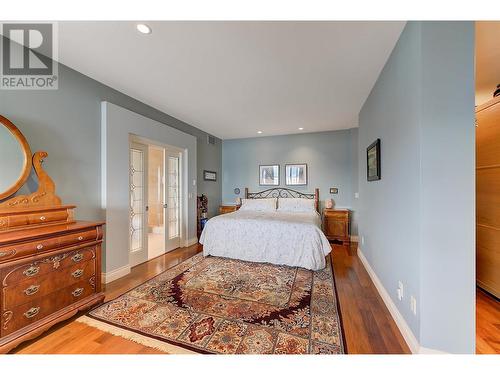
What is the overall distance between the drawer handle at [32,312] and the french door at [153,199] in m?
1.56

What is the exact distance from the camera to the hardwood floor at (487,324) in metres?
1.55

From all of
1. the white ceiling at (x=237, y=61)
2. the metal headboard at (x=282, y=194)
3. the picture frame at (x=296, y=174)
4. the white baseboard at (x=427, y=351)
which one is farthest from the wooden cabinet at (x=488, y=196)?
the picture frame at (x=296, y=174)

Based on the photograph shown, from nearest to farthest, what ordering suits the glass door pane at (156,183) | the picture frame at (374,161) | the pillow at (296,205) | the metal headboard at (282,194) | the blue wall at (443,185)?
the blue wall at (443,185) < the picture frame at (374,161) < the glass door pane at (156,183) < the pillow at (296,205) < the metal headboard at (282,194)

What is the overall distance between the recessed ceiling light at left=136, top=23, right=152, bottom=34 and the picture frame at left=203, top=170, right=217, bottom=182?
11.3 feet

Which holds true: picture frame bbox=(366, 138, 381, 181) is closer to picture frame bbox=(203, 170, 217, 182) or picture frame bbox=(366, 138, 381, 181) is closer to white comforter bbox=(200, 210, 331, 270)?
white comforter bbox=(200, 210, 331, 270)

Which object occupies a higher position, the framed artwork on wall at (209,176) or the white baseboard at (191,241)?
the framed artwork on wall at (209,176)

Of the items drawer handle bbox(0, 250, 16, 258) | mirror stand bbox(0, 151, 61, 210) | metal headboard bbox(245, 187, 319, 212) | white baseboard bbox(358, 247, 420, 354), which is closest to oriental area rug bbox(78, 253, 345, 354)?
white baseboard bbox(358, 247, 420, 354)

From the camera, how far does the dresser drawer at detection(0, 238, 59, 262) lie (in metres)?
1.46

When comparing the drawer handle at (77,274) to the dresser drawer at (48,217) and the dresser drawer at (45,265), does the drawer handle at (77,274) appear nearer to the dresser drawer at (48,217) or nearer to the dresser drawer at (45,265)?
the dresser drawer at (45,265)

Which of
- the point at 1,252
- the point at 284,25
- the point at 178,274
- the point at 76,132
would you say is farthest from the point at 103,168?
the point at 284,25

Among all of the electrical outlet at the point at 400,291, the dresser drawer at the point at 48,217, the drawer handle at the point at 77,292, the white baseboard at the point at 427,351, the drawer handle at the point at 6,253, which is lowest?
the white baseboard at the point at 427,351

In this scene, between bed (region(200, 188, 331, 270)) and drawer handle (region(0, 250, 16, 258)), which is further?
bed (region(200, 188, 331, 270))

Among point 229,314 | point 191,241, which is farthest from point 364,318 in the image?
point 191,241

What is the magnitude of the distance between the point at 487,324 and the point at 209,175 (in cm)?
489
